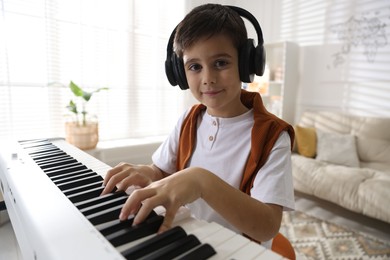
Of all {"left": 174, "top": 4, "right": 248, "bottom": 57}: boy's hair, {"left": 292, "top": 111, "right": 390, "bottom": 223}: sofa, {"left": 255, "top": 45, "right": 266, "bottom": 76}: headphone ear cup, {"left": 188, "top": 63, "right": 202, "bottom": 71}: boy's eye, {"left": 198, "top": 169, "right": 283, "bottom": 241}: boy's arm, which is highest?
{"left": 174, "top": 4, "right": 248, "bottom": 57}: boy's hair

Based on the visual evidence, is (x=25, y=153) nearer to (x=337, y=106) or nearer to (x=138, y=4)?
(x=138, y=4)

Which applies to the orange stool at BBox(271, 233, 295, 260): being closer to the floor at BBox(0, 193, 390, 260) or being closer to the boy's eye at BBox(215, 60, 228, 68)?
the boy's eye at BBox(215, 60, 228, 68)

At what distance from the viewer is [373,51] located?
2.53 metres

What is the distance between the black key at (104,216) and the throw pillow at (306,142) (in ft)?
7.89

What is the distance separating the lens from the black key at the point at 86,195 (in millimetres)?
462

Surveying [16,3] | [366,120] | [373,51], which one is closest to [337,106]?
[366,120]

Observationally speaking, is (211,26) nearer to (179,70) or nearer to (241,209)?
(179,70)

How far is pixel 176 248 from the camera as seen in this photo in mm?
329

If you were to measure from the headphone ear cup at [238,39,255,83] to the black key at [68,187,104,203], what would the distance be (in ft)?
1.60

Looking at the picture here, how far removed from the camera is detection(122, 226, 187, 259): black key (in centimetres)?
31

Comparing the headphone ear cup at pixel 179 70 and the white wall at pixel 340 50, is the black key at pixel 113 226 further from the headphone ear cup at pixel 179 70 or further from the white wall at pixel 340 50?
the white wall at pixel 340 50

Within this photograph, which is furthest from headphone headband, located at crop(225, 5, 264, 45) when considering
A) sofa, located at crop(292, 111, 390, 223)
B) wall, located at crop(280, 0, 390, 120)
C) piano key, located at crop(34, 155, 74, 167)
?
wall, located at crop(280, 0, 390, 120)

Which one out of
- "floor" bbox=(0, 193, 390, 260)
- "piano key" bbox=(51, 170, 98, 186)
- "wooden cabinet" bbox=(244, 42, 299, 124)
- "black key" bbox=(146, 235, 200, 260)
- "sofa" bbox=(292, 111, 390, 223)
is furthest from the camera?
"wooden cabinet" bbox=(244, 42, 299, 124)

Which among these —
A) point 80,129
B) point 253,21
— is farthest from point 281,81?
point 253,21
